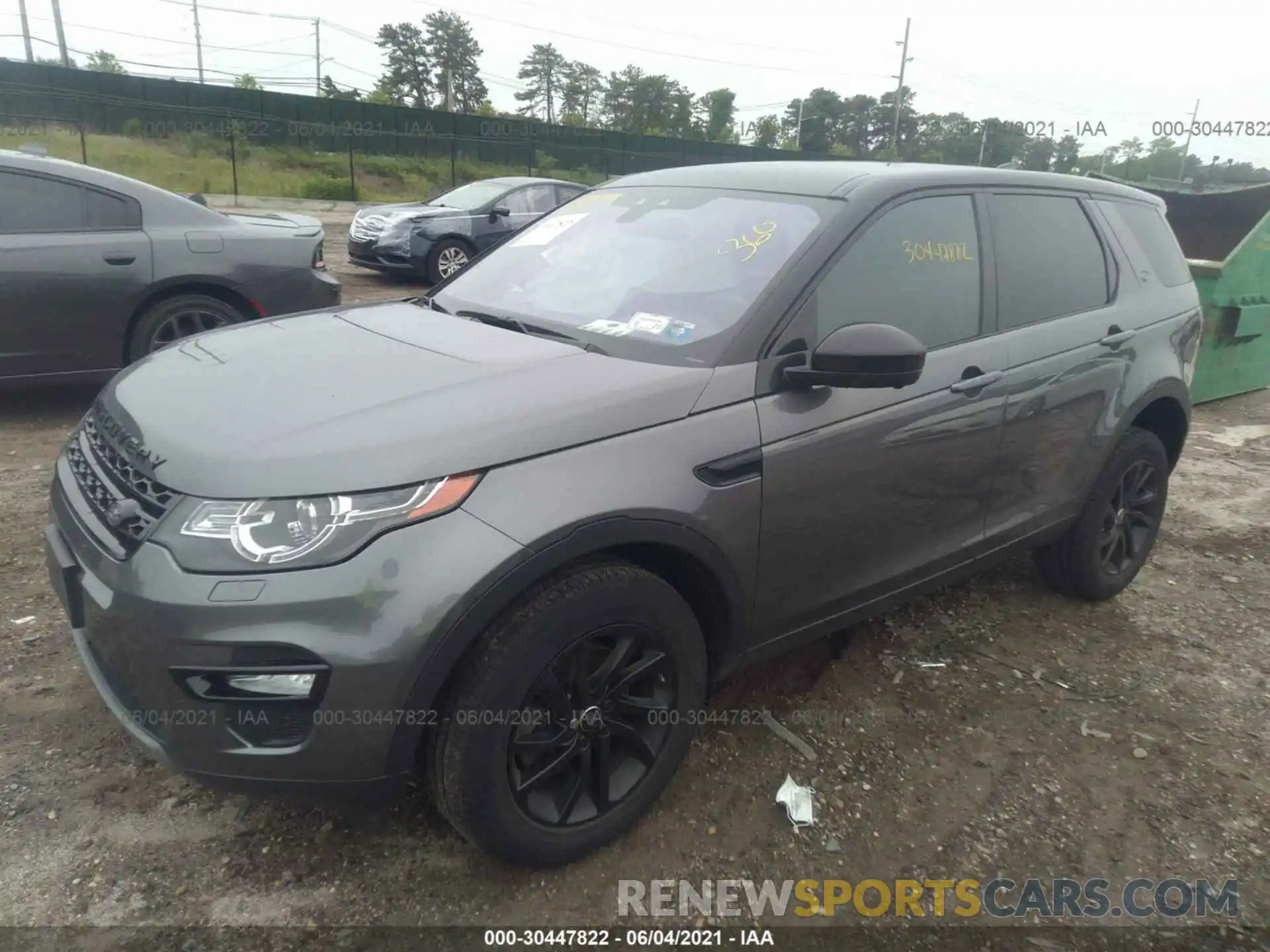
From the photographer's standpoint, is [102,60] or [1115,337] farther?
[102,60]

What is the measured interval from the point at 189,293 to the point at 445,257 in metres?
5.83

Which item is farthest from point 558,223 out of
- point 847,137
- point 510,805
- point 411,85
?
point 847,137

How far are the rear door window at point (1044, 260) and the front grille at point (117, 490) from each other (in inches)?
105

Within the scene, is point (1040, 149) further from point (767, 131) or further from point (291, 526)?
point (291, 526)

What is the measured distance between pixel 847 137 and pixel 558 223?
245 ft

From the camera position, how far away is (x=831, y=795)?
2639 millimetres

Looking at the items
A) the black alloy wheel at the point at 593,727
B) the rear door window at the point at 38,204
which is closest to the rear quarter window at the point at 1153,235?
the black alloy wheel at the point at 593,727

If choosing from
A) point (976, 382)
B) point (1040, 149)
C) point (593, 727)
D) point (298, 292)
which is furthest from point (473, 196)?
point (1040, 149)

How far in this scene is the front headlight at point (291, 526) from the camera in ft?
5.98

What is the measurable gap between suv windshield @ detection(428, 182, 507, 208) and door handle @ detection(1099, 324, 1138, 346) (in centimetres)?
937

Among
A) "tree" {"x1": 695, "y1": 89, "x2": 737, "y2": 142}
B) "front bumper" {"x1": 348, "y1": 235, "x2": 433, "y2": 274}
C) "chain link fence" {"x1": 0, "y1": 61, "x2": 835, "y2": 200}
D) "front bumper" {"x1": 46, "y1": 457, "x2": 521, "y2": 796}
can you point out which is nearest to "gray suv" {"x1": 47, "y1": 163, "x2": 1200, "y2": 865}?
"front bumper" {"x1": 46, "y1": 457, "x2": 521, "y2": 796}

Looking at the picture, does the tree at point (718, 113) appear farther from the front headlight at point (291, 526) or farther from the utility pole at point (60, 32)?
the front headlight at point (291, 526)

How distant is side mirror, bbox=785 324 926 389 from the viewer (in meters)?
2.33

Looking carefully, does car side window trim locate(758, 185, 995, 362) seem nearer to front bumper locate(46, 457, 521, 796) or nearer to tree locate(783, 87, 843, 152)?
front bumper locate(46, 457, 521, 796)
